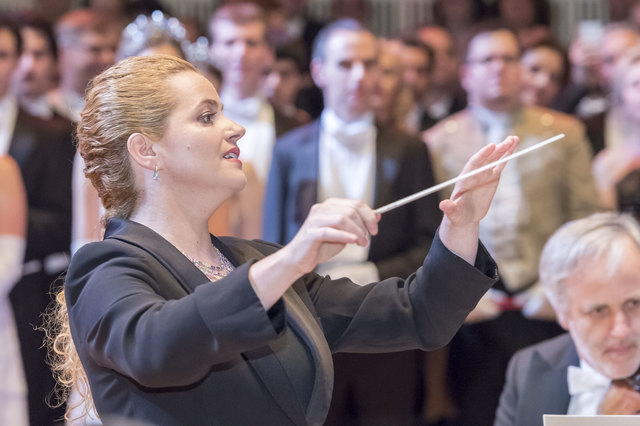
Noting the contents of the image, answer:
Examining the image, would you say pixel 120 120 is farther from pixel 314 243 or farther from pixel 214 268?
pixel 314 243

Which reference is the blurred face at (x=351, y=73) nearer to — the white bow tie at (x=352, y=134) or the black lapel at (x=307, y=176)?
the white bow tie at (x=352, y=134)

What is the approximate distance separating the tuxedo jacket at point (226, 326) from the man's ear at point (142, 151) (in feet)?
0.37

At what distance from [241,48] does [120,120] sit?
2288mm

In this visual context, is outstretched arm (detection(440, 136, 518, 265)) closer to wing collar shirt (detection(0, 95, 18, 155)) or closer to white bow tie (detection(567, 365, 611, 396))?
white bow tie (detection(567, 365, 611, 396))

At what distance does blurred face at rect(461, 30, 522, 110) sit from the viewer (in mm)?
3775

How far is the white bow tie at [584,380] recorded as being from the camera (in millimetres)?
2248

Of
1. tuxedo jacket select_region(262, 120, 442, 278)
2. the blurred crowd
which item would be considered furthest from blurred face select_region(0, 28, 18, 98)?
tuxedo jacket select_region(262, 120, 442, 278)

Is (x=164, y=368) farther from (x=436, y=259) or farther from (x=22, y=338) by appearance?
(x=22, y=338)

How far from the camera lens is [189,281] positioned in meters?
1.68

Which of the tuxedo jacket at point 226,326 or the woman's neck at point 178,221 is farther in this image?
the woman's neck at point 178,221

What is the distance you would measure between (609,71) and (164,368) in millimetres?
3771

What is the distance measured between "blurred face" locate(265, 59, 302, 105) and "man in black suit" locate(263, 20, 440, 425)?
1106 millimetres

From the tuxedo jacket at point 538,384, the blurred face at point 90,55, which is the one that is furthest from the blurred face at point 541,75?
the tuxedo jacket at point 538,384

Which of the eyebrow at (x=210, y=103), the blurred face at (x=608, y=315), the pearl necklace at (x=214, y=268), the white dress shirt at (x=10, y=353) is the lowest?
the white dress shirt at (x=10, y=353)
